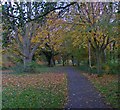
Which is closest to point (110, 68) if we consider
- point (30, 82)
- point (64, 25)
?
point (64, 25)

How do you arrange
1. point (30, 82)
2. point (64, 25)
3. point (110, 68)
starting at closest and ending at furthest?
1. point (30, 82)
2. point (64, 25)
3. point (110, 68)

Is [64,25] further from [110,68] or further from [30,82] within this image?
[110,68]

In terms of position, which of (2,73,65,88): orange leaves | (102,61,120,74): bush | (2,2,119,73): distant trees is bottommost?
(2,73,65,88): orange leaves

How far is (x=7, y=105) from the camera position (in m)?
9.54

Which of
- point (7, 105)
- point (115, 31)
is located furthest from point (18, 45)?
point (7, 105)

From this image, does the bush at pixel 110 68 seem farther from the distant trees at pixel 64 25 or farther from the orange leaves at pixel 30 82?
the orange leaves at pixel 30 82

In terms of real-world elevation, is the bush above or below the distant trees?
below

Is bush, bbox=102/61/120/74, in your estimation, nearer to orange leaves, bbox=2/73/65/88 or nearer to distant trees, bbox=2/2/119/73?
A: distant trees, bbox=2/2/119/73

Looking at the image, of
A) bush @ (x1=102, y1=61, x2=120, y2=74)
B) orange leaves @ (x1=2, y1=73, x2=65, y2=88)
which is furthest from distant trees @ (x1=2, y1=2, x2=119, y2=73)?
orange leaves @ (x1=2, y1=73, x2=65, y2=88)

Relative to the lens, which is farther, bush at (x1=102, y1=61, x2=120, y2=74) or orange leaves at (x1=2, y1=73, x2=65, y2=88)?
bush at (x1=102, y1=61, x2=120, y2=74)

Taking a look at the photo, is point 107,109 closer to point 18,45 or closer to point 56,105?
point 56,105

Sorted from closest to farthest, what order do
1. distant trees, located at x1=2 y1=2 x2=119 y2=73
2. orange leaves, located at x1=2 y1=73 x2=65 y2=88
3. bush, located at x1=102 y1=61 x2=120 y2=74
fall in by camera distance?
distant trees, located at x1=2 y1=2 x2=119 y2=73 → orange leaves, located at x1=2 y1=73 x2=65 y2=88 → bush, located at x1=102 y1=61 x2=120 y2=74

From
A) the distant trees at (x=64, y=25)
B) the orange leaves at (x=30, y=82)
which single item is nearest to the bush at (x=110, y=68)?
the distant trees at (x=64, y=25)

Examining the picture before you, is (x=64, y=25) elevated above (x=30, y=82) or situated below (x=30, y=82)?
above
